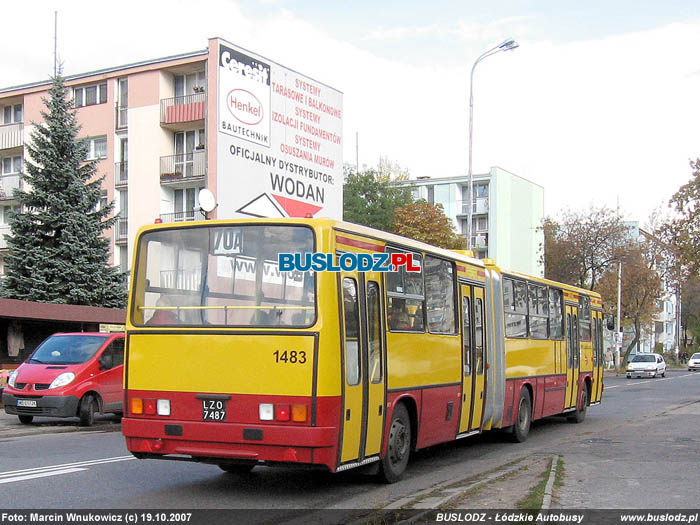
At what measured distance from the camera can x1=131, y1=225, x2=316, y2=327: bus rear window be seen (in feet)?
29.4

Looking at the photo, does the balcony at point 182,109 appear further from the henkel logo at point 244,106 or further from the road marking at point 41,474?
the road marking at point 41,474

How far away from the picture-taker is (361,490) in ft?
32.2

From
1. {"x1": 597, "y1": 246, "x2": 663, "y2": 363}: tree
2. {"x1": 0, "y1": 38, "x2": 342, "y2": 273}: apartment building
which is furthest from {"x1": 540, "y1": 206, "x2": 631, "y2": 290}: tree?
{"x1": 0, "y1": 38, "x2": 342, "y2": 273}: apartment building

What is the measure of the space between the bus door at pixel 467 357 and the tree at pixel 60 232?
2017 centimetres

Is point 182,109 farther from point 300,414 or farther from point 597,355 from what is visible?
point 300,414

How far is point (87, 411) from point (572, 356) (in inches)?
395

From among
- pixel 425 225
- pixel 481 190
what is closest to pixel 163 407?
pixel 425 225

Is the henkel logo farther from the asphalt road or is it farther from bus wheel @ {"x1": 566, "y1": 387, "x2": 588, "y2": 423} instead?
bus wheel @ {"x1": 566, "y1": 387, "x2": 588, "y2": 423}

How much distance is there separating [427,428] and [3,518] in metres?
5.23

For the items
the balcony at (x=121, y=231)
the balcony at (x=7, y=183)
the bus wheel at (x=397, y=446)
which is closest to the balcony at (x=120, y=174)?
the balcony at (x=121, y=231)

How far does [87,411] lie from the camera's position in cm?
1723

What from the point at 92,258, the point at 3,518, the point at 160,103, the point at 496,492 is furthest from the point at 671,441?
the point at 160,103

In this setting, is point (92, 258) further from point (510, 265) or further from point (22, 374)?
point (510, 265)

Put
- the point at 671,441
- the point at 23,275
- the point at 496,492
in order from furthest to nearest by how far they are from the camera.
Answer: the point at 23,275 < the point at 671,441 < the point at 496,492
